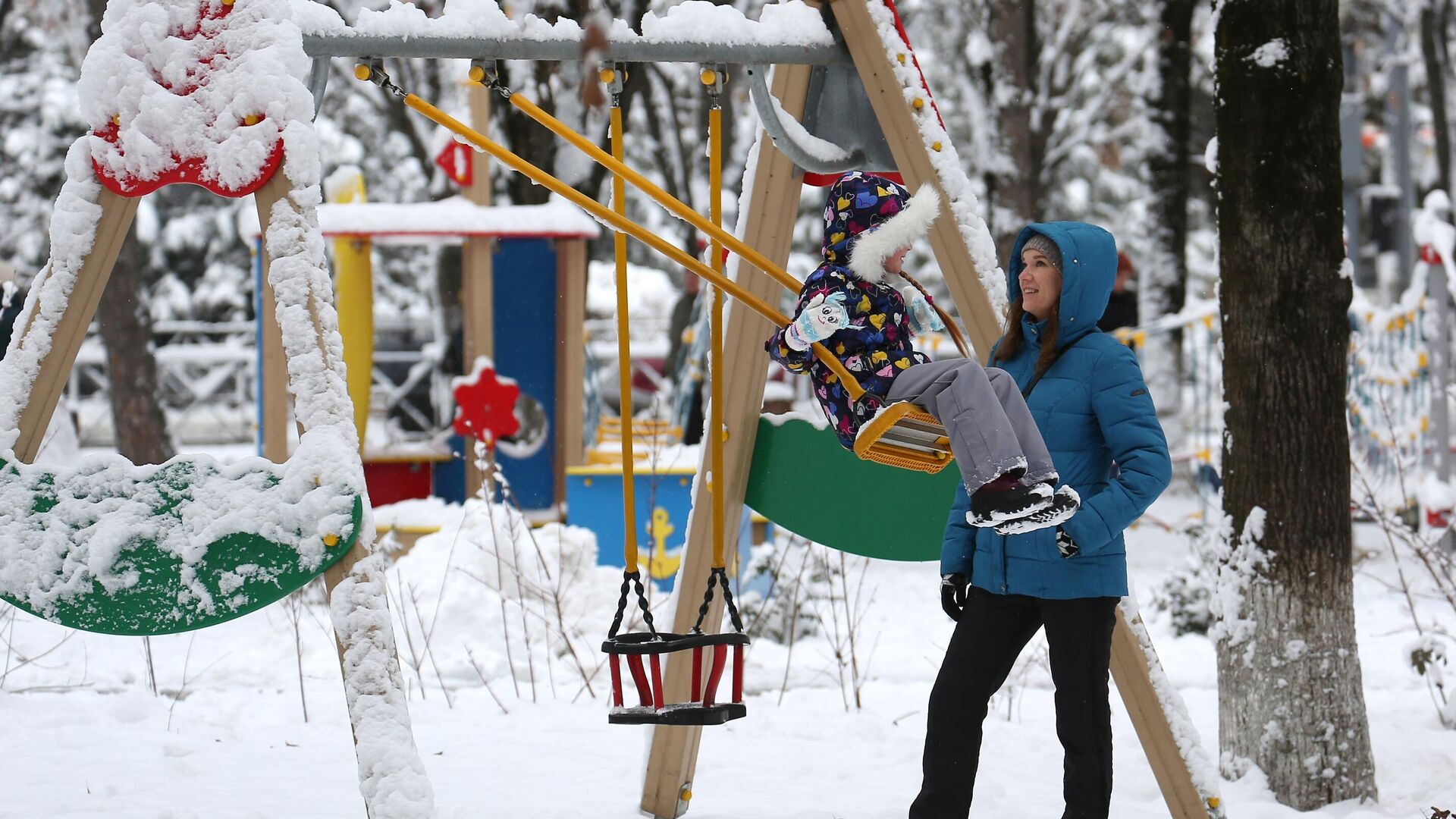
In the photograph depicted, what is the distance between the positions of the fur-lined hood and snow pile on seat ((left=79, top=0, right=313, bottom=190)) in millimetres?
1129

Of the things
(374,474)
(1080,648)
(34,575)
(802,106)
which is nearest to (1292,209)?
(802,106)

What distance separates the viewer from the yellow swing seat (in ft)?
8.66

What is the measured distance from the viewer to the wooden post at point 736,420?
345 cm

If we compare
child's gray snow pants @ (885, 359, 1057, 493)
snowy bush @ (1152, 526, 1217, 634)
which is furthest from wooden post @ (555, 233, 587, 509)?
child's gray snow pants @ (885, 359, 1057, 493)

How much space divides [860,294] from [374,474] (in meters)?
6.75

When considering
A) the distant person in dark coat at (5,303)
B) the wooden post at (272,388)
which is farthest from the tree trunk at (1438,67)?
the distant person in dark coat at (5,303)

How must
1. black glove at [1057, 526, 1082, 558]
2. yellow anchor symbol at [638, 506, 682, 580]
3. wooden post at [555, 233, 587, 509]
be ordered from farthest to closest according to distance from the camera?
wooden post at [555, 233, 587, 509], yellow anchor symbol at [638, 506, 682, 580], black glove at [1057, 526, 1082, 558]

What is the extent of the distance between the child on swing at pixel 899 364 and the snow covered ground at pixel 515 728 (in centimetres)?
140

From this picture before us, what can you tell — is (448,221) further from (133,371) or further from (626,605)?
Result: (626,605)

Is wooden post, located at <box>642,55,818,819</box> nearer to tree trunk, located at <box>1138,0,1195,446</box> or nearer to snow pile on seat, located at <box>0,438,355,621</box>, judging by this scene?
snow pile on seat, located at <box>0,438,355,621</box>

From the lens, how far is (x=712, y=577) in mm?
3127

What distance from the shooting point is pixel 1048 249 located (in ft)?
8.82

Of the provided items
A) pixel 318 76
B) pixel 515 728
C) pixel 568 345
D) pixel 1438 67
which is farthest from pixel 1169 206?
pixel 318 76

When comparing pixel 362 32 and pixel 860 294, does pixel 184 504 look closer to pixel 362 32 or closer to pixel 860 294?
pixel 362 32
